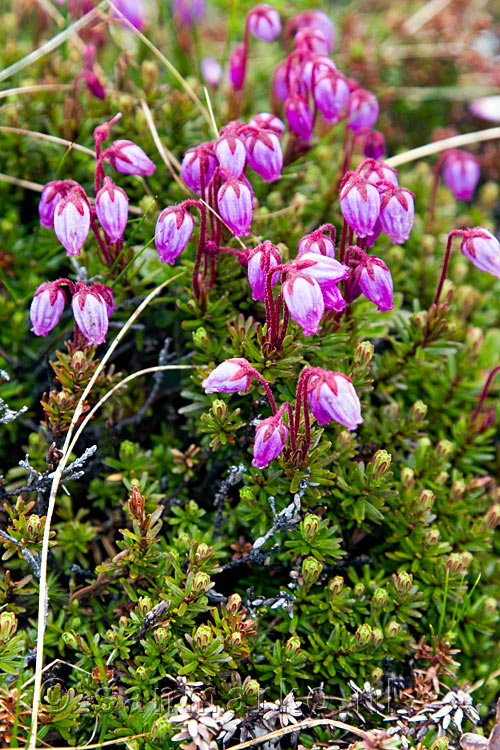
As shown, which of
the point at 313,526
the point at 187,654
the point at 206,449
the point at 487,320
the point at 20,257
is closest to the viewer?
the point at 187,654

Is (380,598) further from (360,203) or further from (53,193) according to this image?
(53,193)

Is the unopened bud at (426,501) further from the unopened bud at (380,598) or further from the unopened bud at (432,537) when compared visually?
the unopened bud at (380,598)

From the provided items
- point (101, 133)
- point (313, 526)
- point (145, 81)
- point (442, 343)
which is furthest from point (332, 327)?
point (145, 81)

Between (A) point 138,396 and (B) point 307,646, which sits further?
(A) point 138,396

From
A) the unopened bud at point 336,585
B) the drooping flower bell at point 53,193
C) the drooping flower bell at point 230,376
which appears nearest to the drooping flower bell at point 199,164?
the drooping flower bell at point 53,193

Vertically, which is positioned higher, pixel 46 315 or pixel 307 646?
pixel 46 315

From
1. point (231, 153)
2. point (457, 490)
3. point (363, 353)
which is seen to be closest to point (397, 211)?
point (363, 353)

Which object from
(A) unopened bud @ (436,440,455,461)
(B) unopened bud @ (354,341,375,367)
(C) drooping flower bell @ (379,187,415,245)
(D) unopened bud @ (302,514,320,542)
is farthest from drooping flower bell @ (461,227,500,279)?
(D) unopened bud @ (302,514,320,542)

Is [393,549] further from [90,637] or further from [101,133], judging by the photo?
[101,133]
